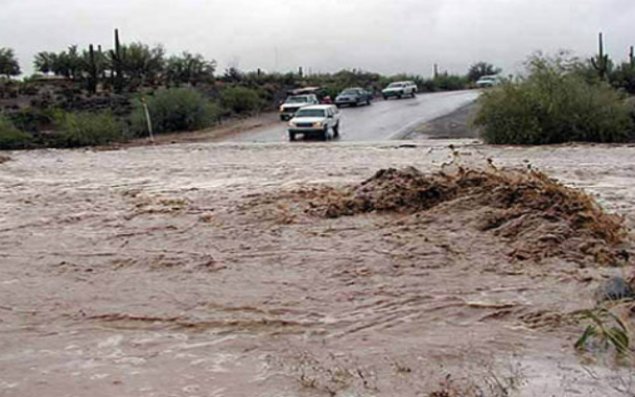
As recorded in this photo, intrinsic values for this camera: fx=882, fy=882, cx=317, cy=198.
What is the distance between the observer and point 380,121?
54844mm

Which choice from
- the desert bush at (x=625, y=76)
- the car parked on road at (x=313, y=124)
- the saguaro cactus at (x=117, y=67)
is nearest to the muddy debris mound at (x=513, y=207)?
the car parked on road at (x=313, y=124)

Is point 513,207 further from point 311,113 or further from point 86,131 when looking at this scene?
point 86,131

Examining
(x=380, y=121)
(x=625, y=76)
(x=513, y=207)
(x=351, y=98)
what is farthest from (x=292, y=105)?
(x=513, y=207)

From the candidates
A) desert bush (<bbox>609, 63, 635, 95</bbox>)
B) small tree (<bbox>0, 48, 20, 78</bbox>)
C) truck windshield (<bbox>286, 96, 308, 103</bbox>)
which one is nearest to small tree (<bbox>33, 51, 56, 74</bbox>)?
small tree (<bbox>0, 48, 20, 78</bbox>)

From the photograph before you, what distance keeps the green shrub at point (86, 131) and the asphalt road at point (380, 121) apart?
240 inches

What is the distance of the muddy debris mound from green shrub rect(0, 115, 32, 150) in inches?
1114

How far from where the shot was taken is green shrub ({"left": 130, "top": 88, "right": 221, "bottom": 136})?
2028 inches

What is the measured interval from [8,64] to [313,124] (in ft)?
123

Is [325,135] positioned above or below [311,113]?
below

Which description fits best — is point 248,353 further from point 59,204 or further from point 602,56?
point 602,56

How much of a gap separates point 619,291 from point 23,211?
45.5ft

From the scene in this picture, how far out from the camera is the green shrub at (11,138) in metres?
43.5

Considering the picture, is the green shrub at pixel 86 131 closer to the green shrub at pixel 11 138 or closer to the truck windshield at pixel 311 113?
the green shrub at pixel 11 138

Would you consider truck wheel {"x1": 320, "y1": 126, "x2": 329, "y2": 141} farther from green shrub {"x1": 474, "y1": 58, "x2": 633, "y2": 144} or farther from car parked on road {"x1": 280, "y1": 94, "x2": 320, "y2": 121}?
car parked on road {"x1": 280, "y1": 94, "x2": 320, "y2": 121}
